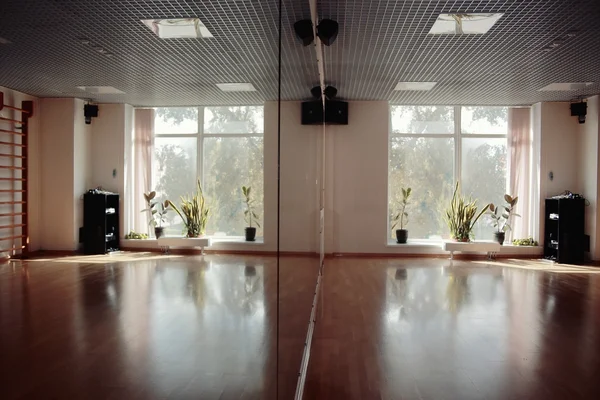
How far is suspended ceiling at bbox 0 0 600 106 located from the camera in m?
0.62

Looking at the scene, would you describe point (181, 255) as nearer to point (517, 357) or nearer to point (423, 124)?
point (517, 357)

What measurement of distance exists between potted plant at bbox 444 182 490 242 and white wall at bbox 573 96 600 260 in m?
1.61

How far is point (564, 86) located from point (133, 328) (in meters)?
8.04

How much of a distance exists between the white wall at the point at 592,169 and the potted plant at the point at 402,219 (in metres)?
2.94

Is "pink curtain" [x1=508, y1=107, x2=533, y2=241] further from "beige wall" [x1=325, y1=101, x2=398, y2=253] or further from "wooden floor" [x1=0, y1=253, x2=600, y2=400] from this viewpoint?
"beige wall" [x1=325, y1=101, x2=398, y2=253]

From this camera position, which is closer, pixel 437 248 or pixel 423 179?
pixel 437 248

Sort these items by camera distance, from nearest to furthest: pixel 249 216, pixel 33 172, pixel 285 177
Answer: pixel 33 172 < pixel 249 216 < pixel 285 177

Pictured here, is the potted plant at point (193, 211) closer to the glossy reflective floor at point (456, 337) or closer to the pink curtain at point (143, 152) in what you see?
the pink curtain at point (143, 152)

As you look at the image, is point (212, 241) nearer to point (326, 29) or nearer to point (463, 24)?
point (326, 29)

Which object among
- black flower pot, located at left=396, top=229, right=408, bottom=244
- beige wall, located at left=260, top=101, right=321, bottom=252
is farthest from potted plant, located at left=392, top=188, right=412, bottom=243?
beige wall, located at left=260, top=101, right=321, bottom=252

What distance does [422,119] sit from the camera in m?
9.04

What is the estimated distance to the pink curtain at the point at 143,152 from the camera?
2.90 ft

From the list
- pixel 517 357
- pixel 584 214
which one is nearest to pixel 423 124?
pixel 584 214

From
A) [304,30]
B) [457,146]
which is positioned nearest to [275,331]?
[304,30]
